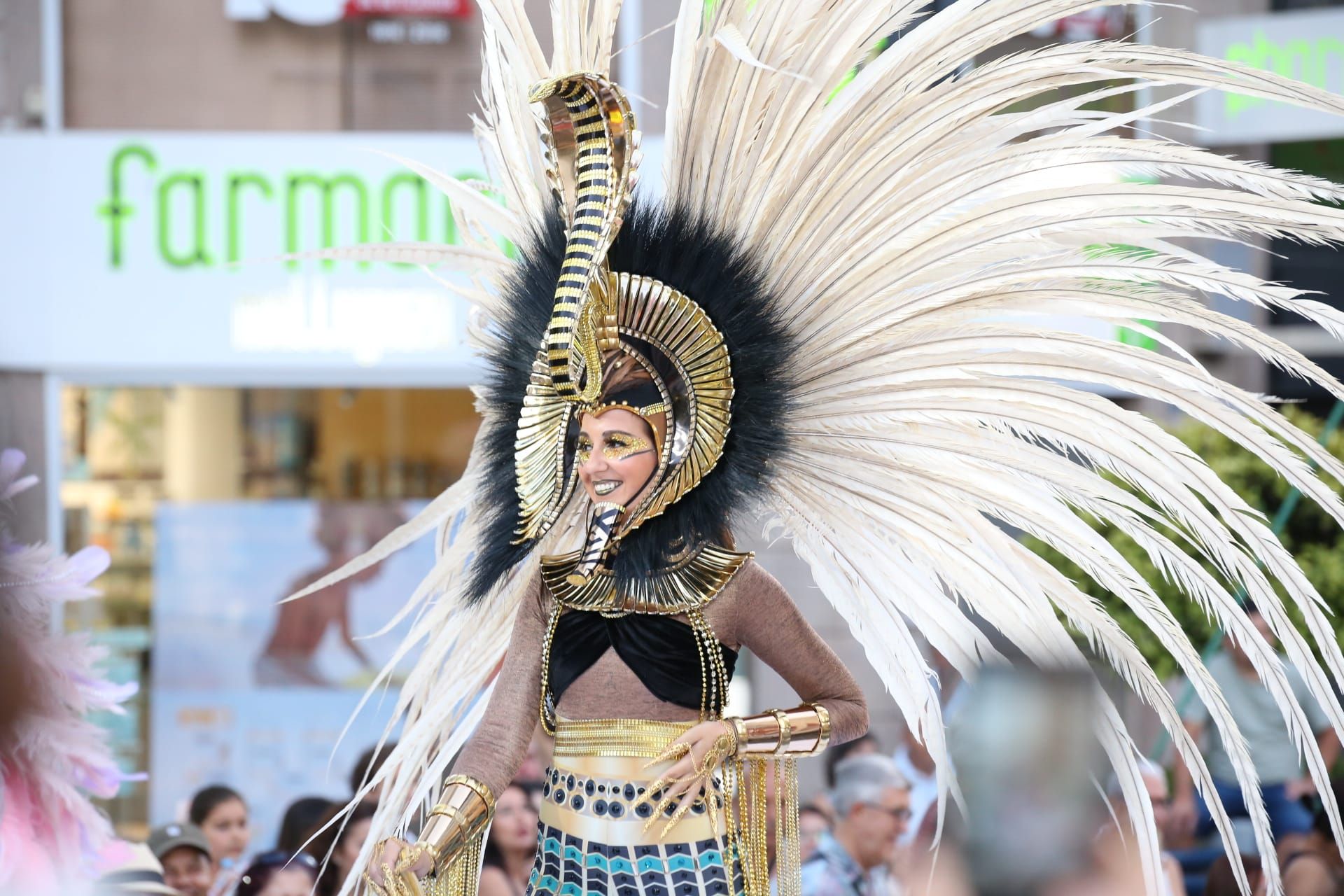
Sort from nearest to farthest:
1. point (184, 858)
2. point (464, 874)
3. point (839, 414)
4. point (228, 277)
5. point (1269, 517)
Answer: point (464, 874), point (839, 414), point (184, 858), point (1269, 517), point (228, 277)

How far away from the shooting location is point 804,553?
2641 millimetres

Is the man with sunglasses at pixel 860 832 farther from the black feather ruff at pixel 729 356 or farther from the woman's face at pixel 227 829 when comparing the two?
the black feather ruff at pixel 729 356

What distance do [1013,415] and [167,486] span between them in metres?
5.70

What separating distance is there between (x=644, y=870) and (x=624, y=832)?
71 mm

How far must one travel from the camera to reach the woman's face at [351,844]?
3791 mm

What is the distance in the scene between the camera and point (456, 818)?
2.29m

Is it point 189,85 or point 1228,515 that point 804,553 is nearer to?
point 1228,515

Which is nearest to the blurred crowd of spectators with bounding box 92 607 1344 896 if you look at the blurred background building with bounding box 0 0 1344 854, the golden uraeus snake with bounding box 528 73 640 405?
the golden uraeus snake with bounding box 528 73 640 405

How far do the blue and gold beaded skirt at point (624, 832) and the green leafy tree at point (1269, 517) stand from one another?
3.47m

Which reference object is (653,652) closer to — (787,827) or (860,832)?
(787,827)

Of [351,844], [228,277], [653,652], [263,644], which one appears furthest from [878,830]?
[228,277]

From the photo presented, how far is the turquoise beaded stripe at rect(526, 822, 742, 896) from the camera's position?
2398mm

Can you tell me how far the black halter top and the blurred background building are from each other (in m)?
4.05

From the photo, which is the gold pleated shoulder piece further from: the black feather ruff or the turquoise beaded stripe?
the turquoise beaded stripe
